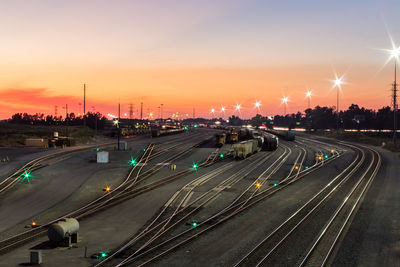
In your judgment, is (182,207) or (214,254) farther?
(182,207)

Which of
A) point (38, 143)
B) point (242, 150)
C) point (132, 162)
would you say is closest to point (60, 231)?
point (132, 162)

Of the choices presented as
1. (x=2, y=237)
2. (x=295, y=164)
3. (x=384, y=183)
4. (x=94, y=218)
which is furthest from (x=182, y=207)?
(x=295, y=164)

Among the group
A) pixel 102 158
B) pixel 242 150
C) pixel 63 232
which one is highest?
pixel 242 150

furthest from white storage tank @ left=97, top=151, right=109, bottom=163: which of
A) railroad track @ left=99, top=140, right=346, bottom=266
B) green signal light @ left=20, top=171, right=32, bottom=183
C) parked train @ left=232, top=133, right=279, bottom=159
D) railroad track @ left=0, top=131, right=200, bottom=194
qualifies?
railroad track @ left=99, top=140, right=346, bottom=266

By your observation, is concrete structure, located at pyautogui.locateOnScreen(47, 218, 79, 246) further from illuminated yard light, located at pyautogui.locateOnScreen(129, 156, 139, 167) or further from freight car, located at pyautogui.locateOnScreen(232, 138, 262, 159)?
freight car, located at pyautogui.locateOnScreen(232, 138, 262, 159)

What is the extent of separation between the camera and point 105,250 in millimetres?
19391

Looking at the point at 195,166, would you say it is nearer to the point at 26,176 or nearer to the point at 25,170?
the point at 26,176

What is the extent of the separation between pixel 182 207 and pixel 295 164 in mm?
29600

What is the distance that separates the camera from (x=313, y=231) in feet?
72.8

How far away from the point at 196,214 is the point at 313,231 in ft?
27.1

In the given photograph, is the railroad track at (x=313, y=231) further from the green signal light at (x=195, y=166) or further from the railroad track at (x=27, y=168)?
the railroad track at (x=27, y=168)

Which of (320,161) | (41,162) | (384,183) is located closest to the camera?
(384,183)

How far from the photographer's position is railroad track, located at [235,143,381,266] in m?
17.8

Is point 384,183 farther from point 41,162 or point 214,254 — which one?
point 41,162
